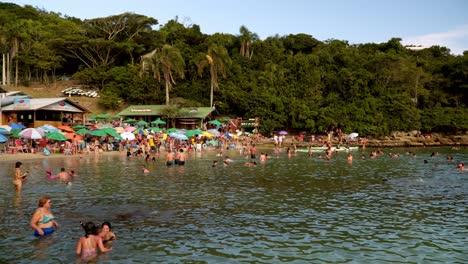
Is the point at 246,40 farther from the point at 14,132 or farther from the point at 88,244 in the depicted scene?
the point at 88,244

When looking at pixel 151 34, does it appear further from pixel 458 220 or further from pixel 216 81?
pixel 458 220

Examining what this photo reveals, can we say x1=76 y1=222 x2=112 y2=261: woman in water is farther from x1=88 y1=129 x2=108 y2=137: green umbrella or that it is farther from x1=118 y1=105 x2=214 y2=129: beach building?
x1=118 y1=105 x2=214 y2=129: beach building

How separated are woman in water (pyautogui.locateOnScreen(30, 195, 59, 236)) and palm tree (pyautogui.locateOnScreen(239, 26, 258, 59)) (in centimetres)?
7211

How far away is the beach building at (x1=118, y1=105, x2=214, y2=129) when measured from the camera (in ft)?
189

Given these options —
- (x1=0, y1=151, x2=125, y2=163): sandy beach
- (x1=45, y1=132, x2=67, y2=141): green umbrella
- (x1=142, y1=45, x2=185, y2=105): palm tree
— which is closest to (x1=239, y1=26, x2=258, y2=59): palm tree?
(x1=142, y1=45, x2=185, y2=105): palm tree

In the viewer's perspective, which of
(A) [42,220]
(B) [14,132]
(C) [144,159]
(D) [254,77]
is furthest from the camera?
(D) [254,77]

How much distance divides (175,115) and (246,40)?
1233 inches

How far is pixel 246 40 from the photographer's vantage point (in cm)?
8194

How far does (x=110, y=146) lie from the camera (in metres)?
41.7

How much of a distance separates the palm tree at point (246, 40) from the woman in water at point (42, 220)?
7211 cm

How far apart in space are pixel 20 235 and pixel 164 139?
33708mm

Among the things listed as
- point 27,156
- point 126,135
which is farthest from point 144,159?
point 27,156

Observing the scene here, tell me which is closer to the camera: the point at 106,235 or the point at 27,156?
the point at 106,235

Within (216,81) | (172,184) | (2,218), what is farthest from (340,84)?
(2,218)
